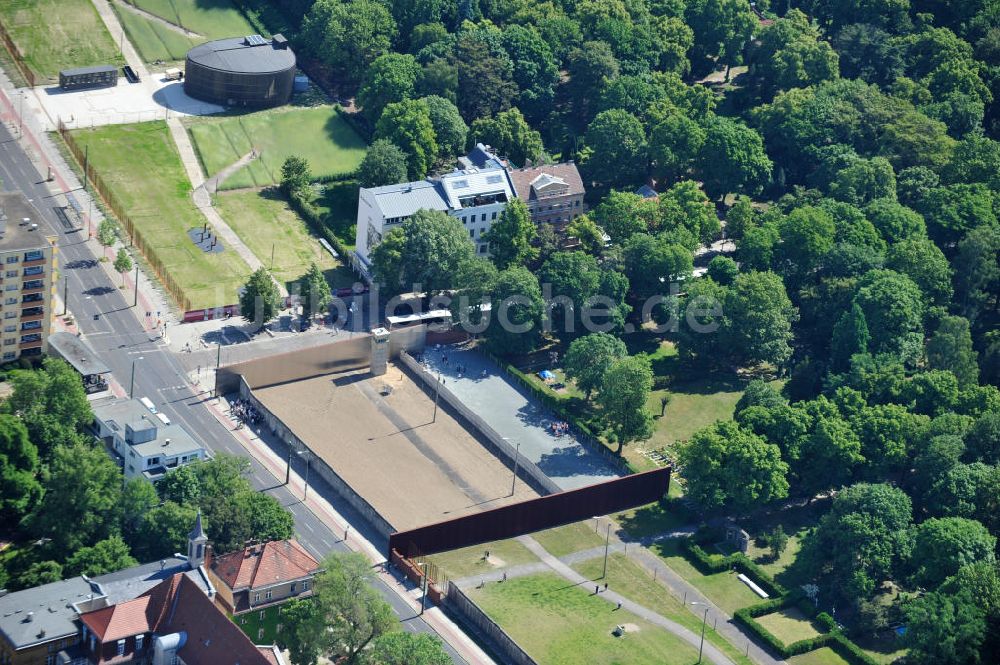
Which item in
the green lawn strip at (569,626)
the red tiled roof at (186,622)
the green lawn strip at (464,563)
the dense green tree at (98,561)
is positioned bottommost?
the green lawn strip at (464,563)

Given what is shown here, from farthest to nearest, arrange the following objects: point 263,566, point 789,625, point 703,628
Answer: point 789,625 < point 703,628 < point 263,566

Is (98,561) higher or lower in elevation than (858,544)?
lower

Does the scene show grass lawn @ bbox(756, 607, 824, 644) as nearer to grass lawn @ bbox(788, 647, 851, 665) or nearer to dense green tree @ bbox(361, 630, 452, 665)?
grass lawn @ bbox(788, 647, 851, 665)

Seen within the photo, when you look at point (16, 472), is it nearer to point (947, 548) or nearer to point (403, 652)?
point (403, 652)

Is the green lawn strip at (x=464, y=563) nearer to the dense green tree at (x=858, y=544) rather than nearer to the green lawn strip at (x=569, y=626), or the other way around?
the green lawn strip at (x=569, y=626)

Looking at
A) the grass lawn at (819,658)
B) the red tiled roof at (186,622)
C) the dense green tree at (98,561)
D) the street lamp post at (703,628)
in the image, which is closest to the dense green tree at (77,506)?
the dense green tree at (98,561)

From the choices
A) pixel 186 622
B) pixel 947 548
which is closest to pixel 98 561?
pixel 186 622

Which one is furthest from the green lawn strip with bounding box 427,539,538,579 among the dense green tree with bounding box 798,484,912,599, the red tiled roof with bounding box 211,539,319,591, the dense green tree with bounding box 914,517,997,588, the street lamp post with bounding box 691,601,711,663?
the dense green tree with bounding box 914,517,997,588
